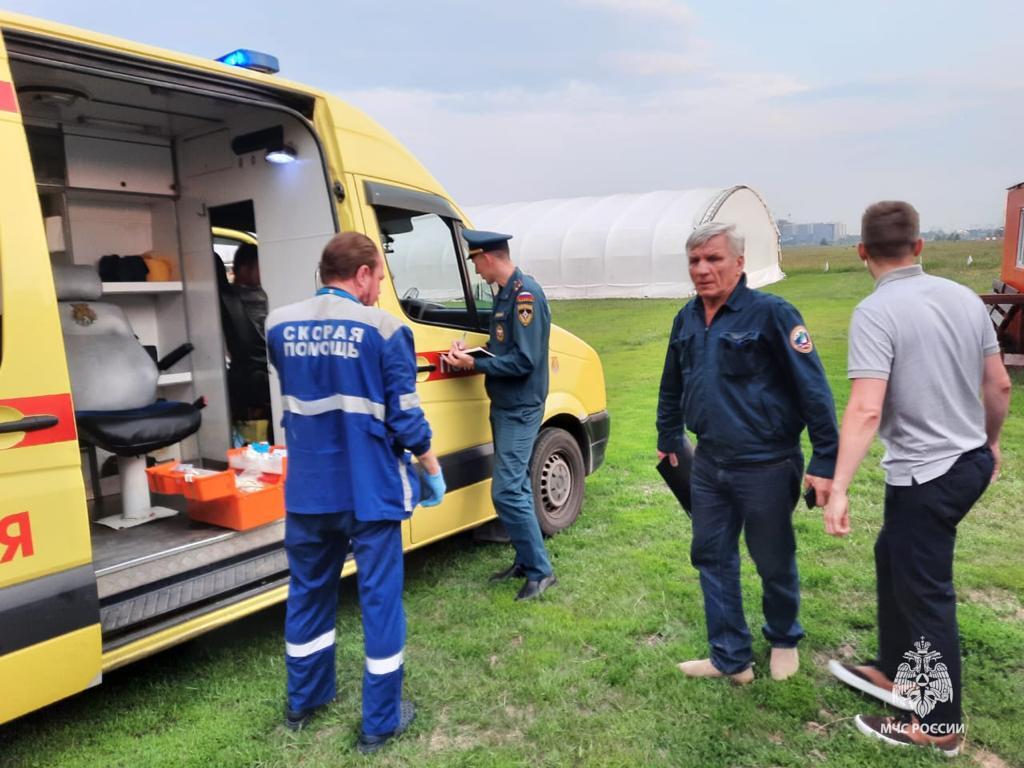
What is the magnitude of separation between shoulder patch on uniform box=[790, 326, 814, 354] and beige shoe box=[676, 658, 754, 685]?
1.34 meters

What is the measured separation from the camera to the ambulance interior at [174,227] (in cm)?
352

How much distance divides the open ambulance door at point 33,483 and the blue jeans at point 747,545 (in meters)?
2.27

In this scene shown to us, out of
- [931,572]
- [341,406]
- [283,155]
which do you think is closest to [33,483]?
[341,406]

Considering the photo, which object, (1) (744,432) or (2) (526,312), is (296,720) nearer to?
(1) (744,432)

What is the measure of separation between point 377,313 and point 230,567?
144 centimetres

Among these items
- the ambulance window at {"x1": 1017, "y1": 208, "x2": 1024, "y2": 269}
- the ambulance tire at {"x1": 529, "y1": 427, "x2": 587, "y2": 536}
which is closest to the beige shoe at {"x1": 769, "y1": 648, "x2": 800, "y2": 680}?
the ambulance tire at {"x1": 529, "y1": 427, "x2": 587, "y2": 536}

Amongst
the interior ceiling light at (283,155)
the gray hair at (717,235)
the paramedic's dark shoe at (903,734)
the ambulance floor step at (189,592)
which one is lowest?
the paramedic's dark shoe at (903,734)

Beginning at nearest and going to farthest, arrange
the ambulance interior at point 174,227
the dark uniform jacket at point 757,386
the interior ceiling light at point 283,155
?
the dark uniform jacket at point 757,386, the ambulance interior at point 174,227, the interior ceiling light at point 283,155

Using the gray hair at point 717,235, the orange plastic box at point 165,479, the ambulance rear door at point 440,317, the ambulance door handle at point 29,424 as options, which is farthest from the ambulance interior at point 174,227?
the gray hair at point 717,235

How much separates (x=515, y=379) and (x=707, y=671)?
5.55ft

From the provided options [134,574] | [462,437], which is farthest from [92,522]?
[462,437]

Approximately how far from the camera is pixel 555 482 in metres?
5.04

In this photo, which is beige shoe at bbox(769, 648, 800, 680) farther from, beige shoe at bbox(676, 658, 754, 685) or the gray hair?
the gray hair

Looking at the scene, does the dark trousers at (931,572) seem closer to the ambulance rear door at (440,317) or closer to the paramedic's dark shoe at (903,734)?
the paramedic's dark shoe at (903,734)
